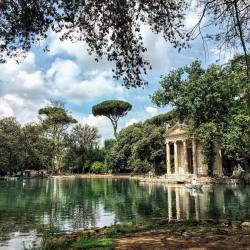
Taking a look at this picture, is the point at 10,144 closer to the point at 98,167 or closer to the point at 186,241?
the point at 98,167

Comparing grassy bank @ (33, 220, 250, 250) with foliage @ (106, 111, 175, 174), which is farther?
foliage @ (106, 111, 175, 174)

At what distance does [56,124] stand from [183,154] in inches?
1595

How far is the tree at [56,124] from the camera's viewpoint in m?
101

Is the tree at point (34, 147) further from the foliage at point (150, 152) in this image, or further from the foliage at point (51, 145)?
the foliage at point (150, 152)

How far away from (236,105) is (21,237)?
41.5 meters

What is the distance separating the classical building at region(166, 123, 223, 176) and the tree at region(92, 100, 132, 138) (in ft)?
85.4

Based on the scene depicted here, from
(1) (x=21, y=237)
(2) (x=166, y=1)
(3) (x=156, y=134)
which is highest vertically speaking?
(3) (x=156, y=134)

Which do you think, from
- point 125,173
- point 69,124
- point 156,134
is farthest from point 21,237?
point 69,124

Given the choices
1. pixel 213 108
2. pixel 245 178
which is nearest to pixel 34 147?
pixel 213 108

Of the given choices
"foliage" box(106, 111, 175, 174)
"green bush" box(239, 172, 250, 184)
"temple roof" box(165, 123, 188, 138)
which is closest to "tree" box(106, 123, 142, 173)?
"foliage" box(106, 111, 175, 174)

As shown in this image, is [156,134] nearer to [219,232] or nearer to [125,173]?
[125,173]

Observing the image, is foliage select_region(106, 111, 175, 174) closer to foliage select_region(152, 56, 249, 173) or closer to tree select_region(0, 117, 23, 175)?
foliage select_region(152, 56, 249, 173)

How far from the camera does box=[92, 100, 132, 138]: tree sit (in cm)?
10181

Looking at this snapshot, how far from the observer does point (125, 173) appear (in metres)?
96.5
